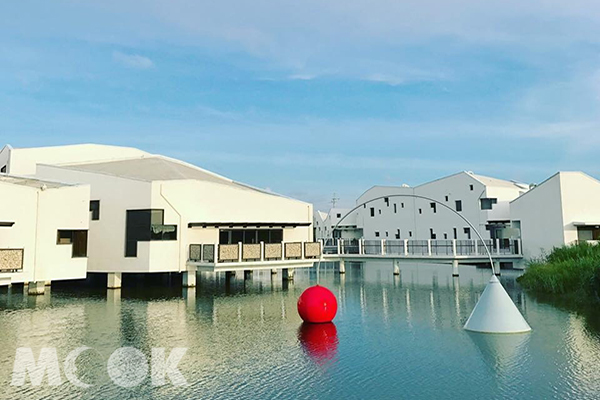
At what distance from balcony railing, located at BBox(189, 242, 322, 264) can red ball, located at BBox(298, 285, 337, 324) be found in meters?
8.26

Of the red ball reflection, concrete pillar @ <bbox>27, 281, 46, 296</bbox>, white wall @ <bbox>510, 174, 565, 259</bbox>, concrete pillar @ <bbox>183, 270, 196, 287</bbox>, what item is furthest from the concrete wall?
white wall @ <bbox>510, 174, 565, 259</bbox>

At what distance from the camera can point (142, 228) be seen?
23.0m

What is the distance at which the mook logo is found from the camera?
970 centimetres

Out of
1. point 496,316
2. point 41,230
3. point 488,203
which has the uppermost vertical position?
point 488,203

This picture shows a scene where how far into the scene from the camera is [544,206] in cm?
3133

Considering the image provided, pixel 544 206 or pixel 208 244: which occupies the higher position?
pixel 544 206

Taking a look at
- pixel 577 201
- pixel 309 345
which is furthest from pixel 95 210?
pixel 577 201

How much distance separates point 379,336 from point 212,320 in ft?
18.8

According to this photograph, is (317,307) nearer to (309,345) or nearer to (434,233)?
(309,345)

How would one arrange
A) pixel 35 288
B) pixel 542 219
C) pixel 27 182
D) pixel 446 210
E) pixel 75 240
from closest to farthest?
pixel 75 240
pixel 27 182
pixel 35 288
pixel 542 219
pixel 446 210

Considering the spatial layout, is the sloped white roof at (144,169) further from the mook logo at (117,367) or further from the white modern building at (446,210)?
the white modern building at (446,210)

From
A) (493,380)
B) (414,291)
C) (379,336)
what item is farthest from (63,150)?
(493,380)

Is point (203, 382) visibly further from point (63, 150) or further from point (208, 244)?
point (63, 150)

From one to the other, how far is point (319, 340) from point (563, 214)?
22830 millimetres
